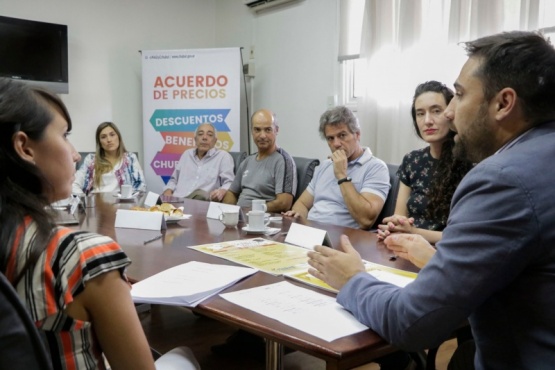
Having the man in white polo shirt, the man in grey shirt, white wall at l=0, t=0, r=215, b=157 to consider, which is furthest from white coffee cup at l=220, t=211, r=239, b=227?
white wall at l=0, t=0, r=215, b=157

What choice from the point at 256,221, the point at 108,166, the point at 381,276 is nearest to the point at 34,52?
the point at 108,166

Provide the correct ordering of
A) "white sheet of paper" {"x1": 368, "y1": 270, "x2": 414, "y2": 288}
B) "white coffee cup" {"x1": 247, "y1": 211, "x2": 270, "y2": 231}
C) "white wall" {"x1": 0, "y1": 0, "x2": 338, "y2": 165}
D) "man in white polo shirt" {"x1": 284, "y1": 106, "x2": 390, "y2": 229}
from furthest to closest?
"white wall" {"x1": 0, "y1": 0, "x2": 338, "y2": 165} → "man in white polo shirt" {"x1": 284, "y1": 106, "x2": 390, "y2": 229} → "white coffee cup" {"x1": 247, "y1": 211, "x2": 270, "y2": 231} → "white sheet of paper" {"x1": 368, "y1": 270, "x2": 414, "y2": 288}

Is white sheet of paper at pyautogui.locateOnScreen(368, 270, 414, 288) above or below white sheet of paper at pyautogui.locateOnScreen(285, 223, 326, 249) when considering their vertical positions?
below

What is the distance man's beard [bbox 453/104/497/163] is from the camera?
3.15 feet

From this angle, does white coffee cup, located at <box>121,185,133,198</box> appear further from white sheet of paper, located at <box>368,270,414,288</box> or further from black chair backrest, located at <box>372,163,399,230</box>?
white sheet of paper, located at <box>368,270,414,288</box>

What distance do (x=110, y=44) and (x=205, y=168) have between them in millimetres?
1884

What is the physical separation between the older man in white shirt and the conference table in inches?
51.7

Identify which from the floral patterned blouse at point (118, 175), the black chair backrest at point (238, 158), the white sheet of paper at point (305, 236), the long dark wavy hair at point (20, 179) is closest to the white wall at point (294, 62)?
the black chair backrest at point (238, 158)

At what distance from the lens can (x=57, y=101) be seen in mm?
876

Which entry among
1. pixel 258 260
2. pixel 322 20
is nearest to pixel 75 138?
pixel 322 20

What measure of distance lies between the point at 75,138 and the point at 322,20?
2.57 meters

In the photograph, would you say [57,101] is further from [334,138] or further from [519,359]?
[334,138]

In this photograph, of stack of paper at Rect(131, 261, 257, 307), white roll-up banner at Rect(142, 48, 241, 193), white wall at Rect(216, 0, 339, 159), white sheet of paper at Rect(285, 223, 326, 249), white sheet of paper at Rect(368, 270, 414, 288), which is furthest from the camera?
white roll-up banner at Rect(142, 48, 241, 193)

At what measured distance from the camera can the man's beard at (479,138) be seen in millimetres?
960
